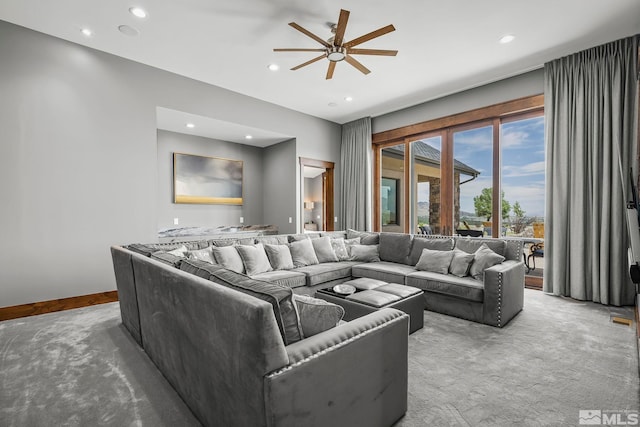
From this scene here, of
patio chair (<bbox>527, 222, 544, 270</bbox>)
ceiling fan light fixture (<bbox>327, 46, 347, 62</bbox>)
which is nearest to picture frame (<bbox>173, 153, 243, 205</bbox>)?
ceiling fan light fixture (<bbox>327, 46, 347, 62</bbox>)

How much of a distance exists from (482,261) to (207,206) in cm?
495

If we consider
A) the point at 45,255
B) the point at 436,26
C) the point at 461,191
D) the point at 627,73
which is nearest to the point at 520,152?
the point at 461,191

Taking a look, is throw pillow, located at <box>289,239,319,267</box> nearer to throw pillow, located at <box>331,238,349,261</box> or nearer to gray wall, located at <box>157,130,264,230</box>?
throw pillow, located at <box>331,238,349,261</box>

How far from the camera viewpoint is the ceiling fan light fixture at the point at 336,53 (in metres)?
3.24

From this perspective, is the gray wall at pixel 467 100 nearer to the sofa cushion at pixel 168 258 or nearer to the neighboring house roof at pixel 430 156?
the neighboring house roof at pixel 430 156

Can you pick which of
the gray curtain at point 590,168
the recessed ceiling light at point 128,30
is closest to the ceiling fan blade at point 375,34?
the recessed ceiling light at point 128,30

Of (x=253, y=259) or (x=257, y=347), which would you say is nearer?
(x=257, y=347)

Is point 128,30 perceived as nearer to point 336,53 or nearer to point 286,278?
point 336,53

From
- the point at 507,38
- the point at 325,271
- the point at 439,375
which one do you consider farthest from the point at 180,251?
the point at 507,38

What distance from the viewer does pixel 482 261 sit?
10.7ft

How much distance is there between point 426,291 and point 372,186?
11.2ft

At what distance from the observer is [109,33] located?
11.2ft

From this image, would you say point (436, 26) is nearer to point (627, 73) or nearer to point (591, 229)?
point (627, 73)

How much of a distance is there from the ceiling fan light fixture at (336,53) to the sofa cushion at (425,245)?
8.29ft
